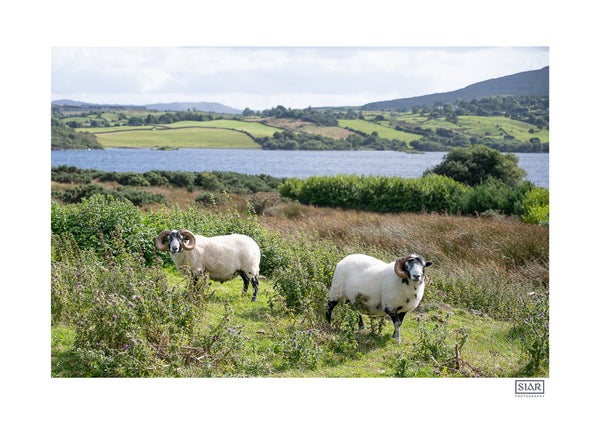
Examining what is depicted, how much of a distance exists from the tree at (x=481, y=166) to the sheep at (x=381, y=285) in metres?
22.8

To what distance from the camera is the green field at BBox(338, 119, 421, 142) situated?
32.0 m

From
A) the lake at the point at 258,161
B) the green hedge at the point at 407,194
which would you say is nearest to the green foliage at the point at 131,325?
the green hedge at the point at 407,194

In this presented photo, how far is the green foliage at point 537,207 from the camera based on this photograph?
53.0 ft

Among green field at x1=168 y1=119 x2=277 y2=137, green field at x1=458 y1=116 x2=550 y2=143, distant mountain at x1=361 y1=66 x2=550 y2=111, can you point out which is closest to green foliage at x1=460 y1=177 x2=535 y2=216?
green field at x1=458 y1=116 x2=550 y2=143

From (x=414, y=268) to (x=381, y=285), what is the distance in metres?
0.78

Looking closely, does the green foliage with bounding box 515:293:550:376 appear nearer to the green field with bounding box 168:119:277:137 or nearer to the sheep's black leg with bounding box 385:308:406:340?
the sheep's black leg with bounding box 385:308:406:340

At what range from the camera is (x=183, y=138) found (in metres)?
38.7

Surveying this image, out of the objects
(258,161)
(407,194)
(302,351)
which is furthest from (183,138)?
(302,351)

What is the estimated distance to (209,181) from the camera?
31656mm

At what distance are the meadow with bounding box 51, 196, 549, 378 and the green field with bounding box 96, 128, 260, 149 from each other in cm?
2727

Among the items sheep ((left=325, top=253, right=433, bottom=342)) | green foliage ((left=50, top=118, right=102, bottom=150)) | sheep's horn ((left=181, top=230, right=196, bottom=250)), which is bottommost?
sheep ((left=325, top=253, right=433, bottom=342))
